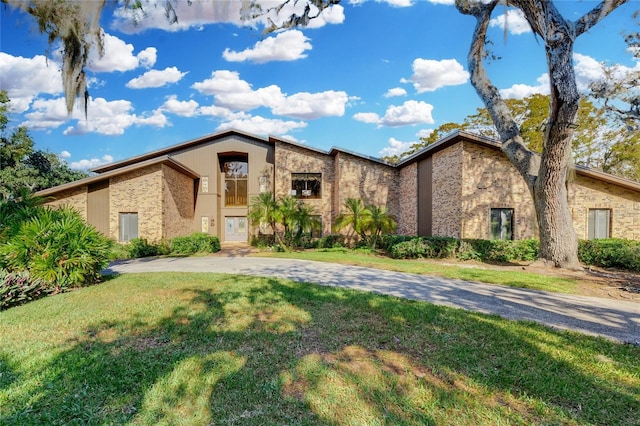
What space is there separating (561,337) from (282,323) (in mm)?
3851

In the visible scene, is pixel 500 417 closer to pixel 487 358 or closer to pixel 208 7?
pixel 487 358

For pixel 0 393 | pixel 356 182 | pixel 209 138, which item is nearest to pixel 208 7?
pixel 0 393

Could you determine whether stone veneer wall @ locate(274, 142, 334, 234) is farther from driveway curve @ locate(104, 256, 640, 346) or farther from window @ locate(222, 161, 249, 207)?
driveway curve @ locate(104, 256, 640, 346)

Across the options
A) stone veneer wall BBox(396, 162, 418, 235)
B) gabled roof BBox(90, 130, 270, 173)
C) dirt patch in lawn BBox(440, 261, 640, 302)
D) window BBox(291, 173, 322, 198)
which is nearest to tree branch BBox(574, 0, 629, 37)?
dirt patch in lawn BBox(440, 261, 640, 302)

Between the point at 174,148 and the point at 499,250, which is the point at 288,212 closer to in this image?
the point at 174,148

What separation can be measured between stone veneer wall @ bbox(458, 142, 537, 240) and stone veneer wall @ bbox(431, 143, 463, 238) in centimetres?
28

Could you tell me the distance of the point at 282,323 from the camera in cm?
484

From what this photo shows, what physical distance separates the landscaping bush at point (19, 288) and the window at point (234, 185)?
16.1 m

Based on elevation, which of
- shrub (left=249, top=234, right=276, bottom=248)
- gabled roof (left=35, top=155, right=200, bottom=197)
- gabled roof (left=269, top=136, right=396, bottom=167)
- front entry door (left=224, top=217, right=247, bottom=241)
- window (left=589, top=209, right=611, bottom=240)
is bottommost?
shrub (left=249, top=234, right=276, bottom=248)

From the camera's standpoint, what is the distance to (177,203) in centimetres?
1866

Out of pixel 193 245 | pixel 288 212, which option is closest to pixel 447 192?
pixel 288 212

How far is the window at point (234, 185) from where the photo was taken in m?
22.9

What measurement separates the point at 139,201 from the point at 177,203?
2556mm

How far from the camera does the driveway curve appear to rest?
16.4ft
